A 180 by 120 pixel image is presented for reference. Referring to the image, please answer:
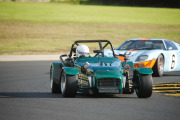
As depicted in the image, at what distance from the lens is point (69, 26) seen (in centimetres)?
4897

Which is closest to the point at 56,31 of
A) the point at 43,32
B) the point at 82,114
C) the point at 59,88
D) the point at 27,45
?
the point at 43,32

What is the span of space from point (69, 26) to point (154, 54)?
34.5 metres

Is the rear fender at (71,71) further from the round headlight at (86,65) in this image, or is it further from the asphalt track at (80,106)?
the asphalt track at (80,106)

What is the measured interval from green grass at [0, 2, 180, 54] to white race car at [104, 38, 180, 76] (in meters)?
15.2

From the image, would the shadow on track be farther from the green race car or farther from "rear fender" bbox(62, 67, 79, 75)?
"rear fender" bbox(62, 67, 79, 75)

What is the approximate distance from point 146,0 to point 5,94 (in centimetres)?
7854

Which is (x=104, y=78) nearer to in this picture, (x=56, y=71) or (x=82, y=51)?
(x=82, y=51)

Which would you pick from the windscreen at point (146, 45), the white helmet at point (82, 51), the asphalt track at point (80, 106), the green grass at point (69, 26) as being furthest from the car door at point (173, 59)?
the green grass at point (69, 26)

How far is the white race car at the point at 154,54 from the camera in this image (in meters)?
14.8

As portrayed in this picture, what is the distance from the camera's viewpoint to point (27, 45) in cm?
3553

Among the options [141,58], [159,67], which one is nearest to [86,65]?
[141,58]

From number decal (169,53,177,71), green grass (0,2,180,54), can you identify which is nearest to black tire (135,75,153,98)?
number decal (169,53,177,71)

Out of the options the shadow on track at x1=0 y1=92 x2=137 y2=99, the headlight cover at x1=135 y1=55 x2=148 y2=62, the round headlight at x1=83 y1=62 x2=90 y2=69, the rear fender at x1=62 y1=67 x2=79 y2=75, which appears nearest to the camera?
the rear fender at x1=62 y1=67 x2=79 y2=75

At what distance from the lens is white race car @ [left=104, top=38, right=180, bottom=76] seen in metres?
14.8
